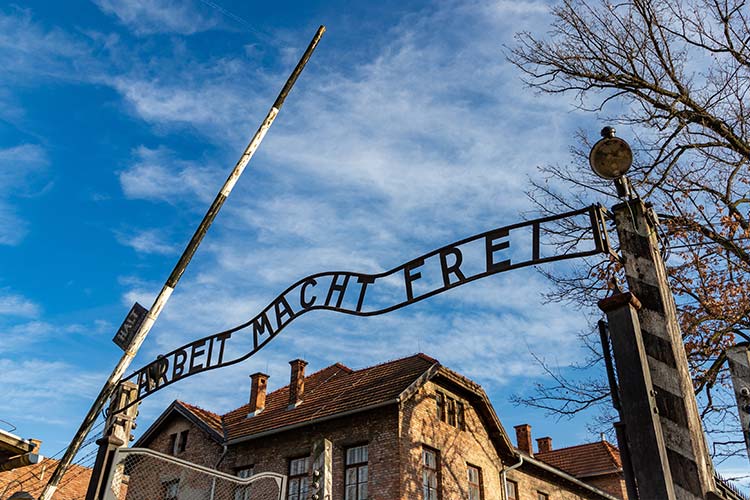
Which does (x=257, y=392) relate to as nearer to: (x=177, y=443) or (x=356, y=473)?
(x=177, y=443)

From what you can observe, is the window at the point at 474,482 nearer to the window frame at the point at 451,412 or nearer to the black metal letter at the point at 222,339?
the window frame at the point at 451,412

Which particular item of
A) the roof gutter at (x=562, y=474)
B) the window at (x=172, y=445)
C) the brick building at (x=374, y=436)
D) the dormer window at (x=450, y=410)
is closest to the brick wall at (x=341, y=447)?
the brick building at (x=374, y=436)

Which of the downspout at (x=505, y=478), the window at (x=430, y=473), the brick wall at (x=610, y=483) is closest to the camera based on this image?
the window at (x=430, y=473)

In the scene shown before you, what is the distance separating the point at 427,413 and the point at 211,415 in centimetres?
894

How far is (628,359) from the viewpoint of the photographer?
359cm

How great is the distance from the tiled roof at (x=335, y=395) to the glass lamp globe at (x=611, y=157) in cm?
1285

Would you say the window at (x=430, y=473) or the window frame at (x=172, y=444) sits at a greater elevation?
the window frame at (x=172, y=444)

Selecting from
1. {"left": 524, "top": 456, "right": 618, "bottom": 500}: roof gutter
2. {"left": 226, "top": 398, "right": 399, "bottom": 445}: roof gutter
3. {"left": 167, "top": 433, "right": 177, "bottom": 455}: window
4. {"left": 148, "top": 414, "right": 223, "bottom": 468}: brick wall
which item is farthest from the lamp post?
{"left": 167, "top": 433, "right": 177, "bottom": 455}: window

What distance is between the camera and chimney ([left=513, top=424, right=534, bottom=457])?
2564 centimetres

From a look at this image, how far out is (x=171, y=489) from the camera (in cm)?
2047

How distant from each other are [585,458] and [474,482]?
1250cm

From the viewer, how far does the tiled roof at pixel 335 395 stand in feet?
57.2

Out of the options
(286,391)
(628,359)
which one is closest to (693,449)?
(628,359)

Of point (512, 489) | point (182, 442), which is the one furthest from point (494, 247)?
point (182, 442)
